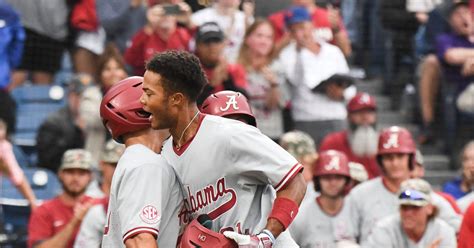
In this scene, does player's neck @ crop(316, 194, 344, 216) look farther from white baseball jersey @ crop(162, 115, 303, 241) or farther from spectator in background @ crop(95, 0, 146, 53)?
white baseball jersey @ crop(162, 115, 303, 241)

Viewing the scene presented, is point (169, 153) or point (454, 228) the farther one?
point (454, 228)

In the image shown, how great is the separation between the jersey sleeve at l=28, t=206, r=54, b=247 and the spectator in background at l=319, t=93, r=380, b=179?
7.80 ft

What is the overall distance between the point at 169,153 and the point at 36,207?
13.2 ft

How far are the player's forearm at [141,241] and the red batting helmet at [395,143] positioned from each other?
4.35 meters

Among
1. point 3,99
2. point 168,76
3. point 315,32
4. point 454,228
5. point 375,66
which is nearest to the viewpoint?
point 168,76

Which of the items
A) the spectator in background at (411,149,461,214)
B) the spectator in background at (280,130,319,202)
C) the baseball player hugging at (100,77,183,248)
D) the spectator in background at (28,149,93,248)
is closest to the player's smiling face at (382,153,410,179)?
the spectator in background at (411,149,461,214)

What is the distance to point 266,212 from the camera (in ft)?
18.2

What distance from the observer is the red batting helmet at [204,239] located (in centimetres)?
534

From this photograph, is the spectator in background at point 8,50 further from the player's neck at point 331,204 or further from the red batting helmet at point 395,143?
the red batting helmet at point 395,143

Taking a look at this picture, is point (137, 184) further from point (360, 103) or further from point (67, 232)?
point (360, 103)

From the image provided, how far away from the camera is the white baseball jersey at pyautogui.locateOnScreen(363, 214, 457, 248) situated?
28.7 ft

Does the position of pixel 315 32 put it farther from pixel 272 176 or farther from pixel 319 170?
pixel 272 176

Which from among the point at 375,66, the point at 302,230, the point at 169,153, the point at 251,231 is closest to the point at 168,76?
the point at 169,153

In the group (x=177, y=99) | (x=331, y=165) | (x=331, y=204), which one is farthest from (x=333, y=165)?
(x=177, y=99)
